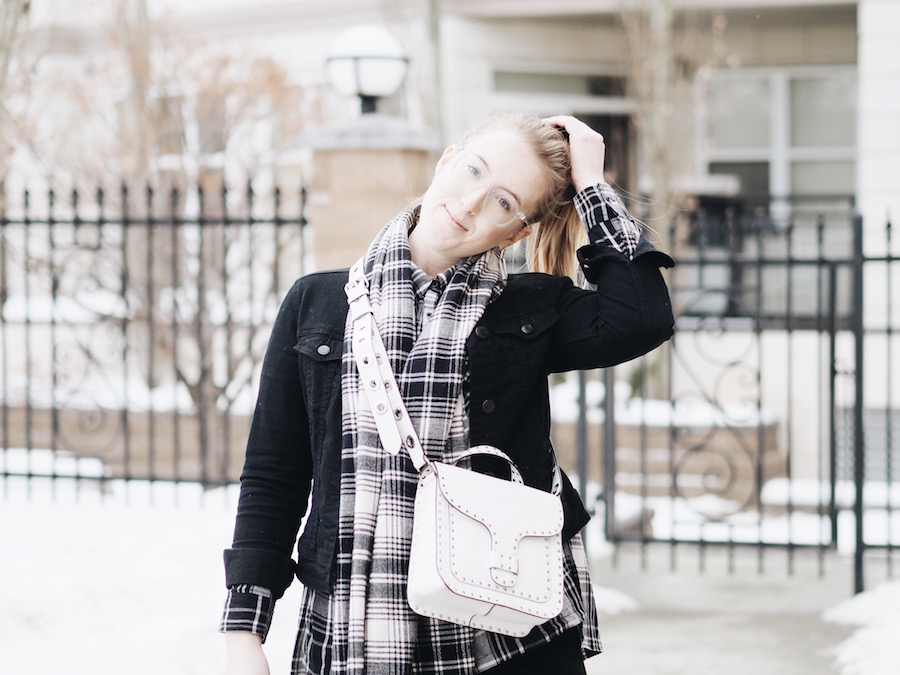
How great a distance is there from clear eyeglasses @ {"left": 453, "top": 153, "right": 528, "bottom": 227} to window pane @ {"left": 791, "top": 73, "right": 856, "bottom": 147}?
11192mm

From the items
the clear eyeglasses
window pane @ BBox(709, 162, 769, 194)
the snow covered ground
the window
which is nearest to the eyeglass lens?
the clear eyeglasses

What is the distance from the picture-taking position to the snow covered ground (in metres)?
4.04

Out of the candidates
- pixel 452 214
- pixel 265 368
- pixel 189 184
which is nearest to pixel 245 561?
pixel 265 368

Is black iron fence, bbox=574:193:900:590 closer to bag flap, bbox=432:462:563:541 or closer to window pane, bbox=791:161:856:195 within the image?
window pane, bbox=791:161:856:195

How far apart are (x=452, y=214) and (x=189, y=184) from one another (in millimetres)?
7258

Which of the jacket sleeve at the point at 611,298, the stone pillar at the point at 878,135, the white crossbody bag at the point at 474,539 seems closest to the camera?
the white crossbody bag at the point at 474,539

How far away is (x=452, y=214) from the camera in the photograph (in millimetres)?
1907

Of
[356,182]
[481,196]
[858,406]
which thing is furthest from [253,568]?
[356,182]

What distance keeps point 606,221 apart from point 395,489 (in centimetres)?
60

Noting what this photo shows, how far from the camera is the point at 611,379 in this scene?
5.61 m

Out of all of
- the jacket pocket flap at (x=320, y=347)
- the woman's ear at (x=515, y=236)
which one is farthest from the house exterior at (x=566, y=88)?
the jacket pocket flap at (x=320, y=347)

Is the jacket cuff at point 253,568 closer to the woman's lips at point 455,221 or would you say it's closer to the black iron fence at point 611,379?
the woman's lips at point 455,221

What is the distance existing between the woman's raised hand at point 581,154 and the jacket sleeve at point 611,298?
0.07 ft

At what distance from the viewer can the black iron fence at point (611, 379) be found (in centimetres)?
602
